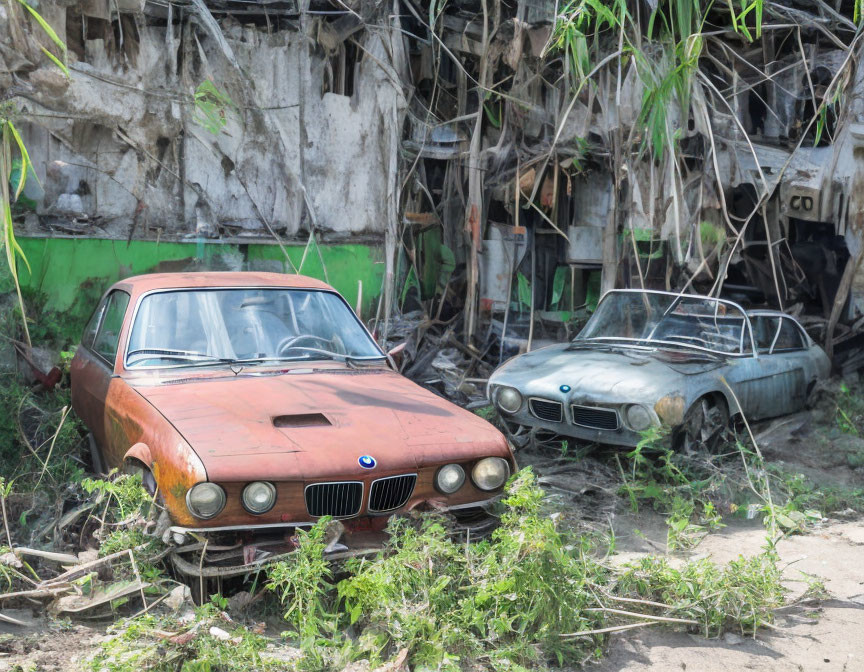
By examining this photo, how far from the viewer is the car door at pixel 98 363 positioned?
16.4 ft

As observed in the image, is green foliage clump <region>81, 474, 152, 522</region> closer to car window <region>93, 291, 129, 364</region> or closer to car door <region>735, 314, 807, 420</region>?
car window <region>93, 291, 129, 364</region>

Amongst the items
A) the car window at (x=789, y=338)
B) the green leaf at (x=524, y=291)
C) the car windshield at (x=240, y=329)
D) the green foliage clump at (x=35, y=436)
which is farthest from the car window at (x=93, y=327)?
the green leaf at (x=524, y=291)

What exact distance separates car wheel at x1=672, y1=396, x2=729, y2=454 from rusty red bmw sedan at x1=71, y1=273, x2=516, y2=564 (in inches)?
94.3

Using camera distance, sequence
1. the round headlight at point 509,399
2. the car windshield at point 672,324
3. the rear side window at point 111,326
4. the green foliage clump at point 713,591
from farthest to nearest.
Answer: the car windshield at point 672,324, the round headlight at point 509,399, the rear side window at point 111,326, the green foliage clump at point 713,591

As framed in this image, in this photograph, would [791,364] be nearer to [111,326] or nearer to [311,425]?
[311,425]

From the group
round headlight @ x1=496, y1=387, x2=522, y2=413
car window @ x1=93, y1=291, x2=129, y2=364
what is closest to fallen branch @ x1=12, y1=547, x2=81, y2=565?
car window @ x1=93, y1=291, x2=129, y2=364

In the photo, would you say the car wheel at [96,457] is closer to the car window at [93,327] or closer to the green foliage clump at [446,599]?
the car window at [93,327]

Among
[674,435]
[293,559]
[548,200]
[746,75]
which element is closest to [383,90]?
[548,200]

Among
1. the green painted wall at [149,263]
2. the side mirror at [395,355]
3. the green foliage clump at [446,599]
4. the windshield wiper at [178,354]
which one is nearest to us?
the green foliage clump at [446,599]

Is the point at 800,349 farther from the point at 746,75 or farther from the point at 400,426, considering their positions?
the point at 400,426

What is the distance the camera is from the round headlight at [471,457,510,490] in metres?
4.20

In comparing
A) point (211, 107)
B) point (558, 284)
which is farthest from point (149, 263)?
point (558, 284)

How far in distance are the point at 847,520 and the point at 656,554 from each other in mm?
1728

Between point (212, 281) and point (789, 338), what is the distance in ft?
17.7
